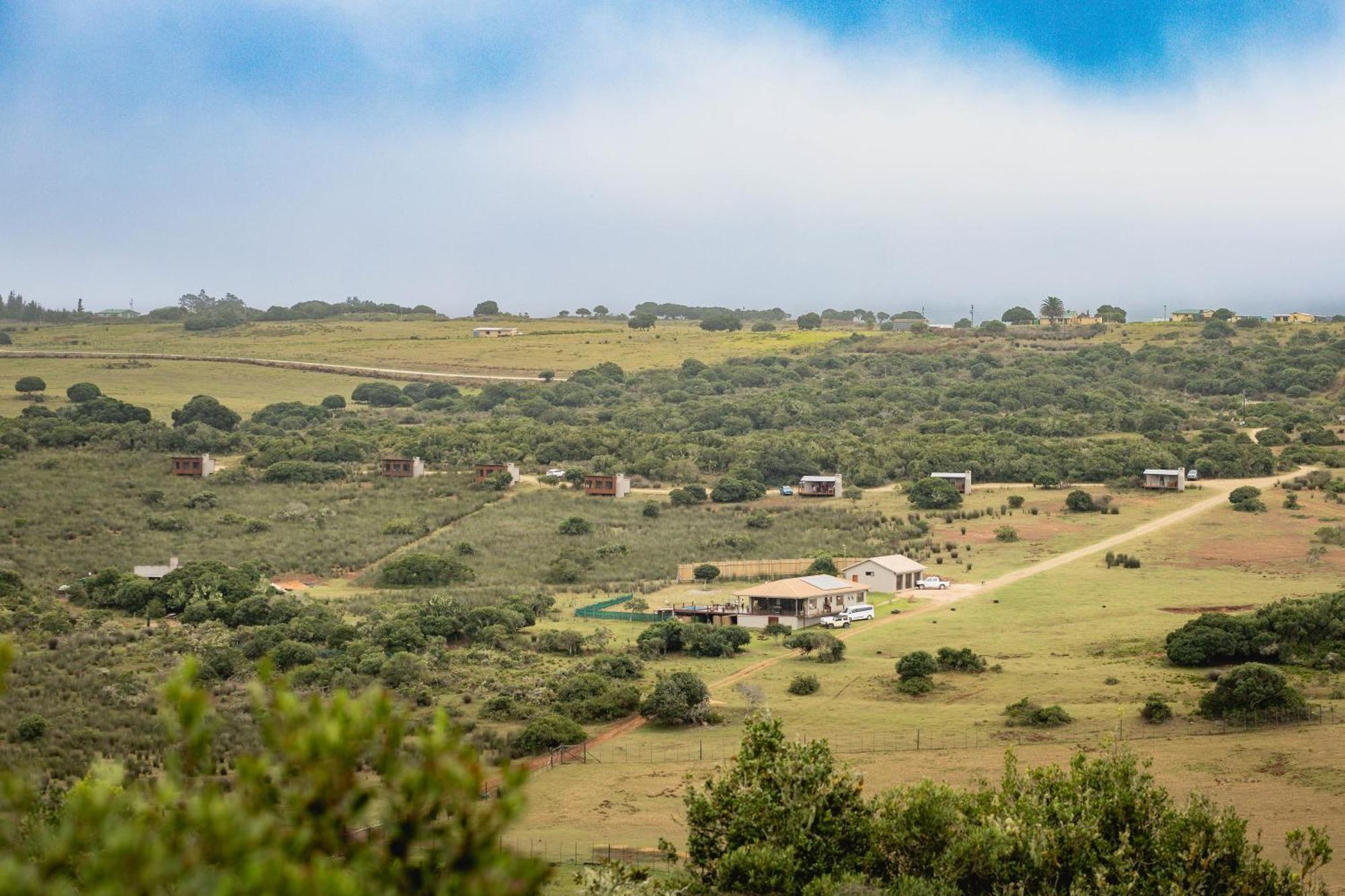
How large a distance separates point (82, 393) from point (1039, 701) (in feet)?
269

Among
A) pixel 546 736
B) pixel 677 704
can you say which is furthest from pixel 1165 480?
pixel 546 736

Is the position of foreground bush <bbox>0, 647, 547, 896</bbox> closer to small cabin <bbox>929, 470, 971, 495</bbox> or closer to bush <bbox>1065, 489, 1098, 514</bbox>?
bush <bbox>1065, 489, 1098, 514</bbox>

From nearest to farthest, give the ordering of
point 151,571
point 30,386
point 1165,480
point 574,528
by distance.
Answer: point 151,571 → point 574,528 → point 1165,480 → point 30,386

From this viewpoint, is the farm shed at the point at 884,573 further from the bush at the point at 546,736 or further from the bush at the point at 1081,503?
the bush at the point at 546,736

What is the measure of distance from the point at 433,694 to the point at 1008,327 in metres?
120

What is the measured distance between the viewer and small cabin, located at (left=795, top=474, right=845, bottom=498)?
73.7 meters

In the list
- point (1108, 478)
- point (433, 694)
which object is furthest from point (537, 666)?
point (1108, 478)

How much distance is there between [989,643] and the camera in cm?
4175

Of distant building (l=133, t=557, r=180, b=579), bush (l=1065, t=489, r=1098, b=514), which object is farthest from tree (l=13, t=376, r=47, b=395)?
bush (l=1065, t=489, r=1098, b=514)

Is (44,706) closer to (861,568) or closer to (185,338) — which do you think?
(861,568)

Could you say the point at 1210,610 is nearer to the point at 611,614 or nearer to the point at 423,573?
the point at 611,614

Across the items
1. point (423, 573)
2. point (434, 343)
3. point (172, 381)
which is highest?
point (434, 343)

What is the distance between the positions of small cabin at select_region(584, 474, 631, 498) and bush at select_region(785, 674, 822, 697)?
36587mm

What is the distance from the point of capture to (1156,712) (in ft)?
104
